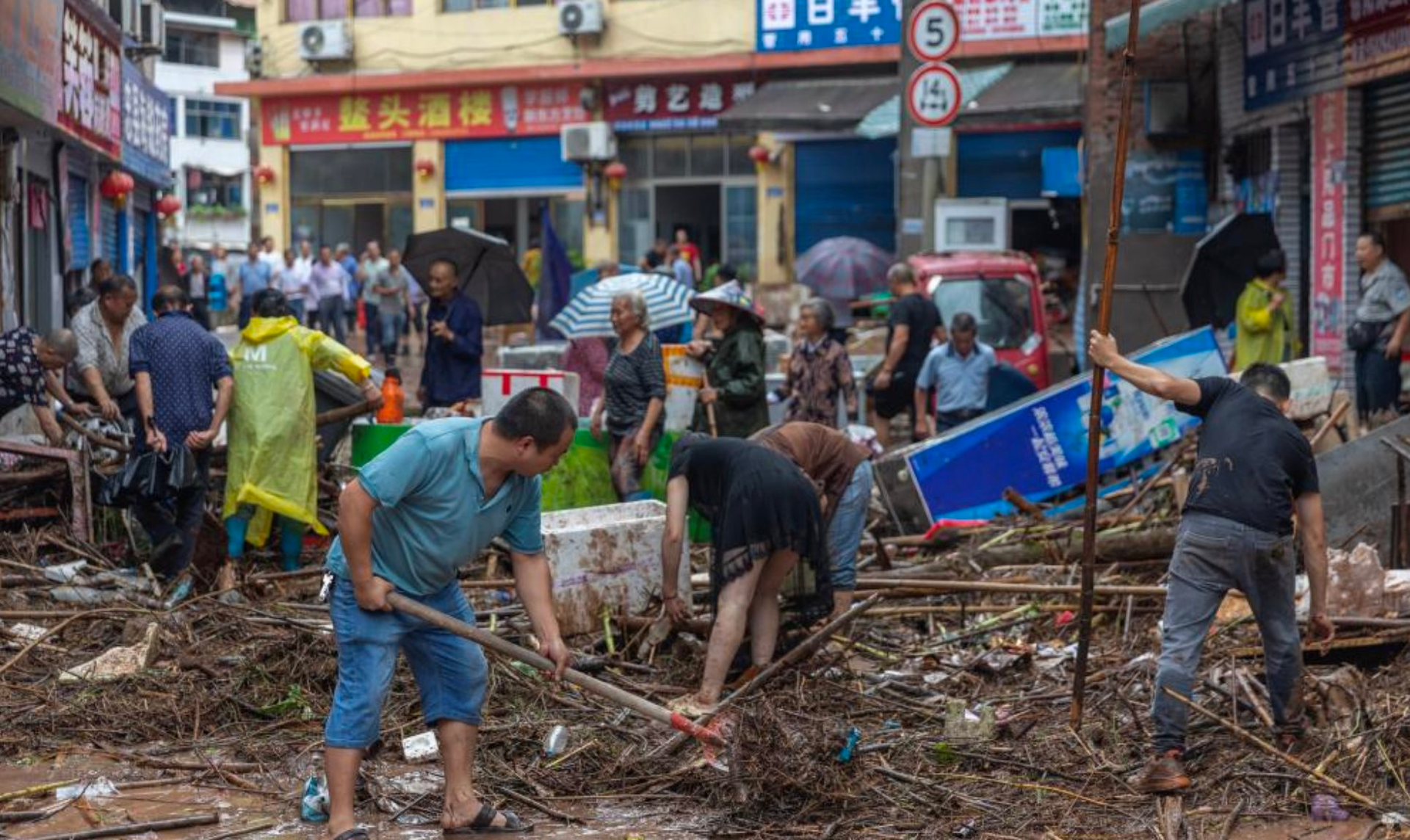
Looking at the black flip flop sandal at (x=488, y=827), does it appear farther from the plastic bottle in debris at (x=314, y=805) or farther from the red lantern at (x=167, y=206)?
the red lantern at (x=167, y=206)

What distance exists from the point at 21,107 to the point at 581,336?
4265 mm

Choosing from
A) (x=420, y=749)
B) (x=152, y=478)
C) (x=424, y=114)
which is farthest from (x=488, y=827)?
(x=424, y=114)

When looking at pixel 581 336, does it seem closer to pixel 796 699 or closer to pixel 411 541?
pixel 796 699

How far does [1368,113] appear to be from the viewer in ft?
52.6

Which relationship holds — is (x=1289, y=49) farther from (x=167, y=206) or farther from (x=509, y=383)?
(x=167, y=206)

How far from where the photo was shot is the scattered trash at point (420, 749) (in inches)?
284

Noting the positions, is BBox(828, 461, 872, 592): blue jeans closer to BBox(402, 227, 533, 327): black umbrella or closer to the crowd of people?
the crowd of people

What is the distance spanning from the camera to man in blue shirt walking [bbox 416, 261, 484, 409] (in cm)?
1209

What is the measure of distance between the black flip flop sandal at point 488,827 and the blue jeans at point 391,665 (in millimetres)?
345

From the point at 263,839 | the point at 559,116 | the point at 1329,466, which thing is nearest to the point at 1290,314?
the point at 1329,466

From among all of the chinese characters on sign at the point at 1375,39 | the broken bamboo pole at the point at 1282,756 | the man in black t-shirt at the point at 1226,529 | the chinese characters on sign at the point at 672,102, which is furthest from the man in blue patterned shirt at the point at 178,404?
the chinese characters on sign at the point at 672,102

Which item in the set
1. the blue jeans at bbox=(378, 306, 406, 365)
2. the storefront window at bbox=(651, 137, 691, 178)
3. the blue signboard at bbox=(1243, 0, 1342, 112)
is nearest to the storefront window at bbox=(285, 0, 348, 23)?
the storefront window at bbox=(651, 137, 691, 178)

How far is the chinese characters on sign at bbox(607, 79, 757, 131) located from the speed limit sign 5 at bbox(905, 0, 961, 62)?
14.5 m

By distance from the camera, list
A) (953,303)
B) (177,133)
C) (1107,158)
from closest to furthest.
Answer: (953,303), (1107,158), (177,133)
